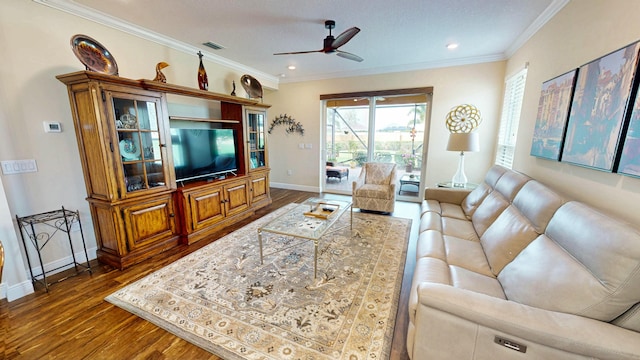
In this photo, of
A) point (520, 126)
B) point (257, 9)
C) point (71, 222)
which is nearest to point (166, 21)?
point (257, 9)

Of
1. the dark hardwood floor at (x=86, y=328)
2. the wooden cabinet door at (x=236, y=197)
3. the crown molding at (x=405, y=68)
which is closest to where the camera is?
the dark hardwood floor at (x=86, y=328)

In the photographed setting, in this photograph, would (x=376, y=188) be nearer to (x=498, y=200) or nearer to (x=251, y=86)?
(x=498, y=200)

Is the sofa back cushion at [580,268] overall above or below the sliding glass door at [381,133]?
below

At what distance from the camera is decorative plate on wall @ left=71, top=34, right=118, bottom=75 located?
7.19 feet

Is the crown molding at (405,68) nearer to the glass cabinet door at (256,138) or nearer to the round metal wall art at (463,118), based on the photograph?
the round metal wall art at (463,118)

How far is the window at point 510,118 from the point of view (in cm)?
320

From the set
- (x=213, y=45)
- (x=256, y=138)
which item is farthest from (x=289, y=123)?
(x=213, y=45)

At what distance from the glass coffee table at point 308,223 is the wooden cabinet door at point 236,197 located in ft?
3.94

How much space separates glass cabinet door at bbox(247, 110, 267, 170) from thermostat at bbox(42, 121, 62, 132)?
7.01 ft

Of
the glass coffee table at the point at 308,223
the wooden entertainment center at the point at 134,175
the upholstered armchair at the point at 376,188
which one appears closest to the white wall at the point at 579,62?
the upholstered armchair at the point at 376,188

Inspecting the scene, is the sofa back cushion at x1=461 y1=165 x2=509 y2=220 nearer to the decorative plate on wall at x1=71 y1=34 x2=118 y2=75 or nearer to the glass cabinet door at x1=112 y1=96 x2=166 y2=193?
the glass cabinet door at x1=112 y1=96 x2=166 y2=193

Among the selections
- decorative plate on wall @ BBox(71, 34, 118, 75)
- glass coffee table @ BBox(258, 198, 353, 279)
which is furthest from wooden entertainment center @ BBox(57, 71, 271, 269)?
glass coffee table @ BBox(258, 198, 353, 279)

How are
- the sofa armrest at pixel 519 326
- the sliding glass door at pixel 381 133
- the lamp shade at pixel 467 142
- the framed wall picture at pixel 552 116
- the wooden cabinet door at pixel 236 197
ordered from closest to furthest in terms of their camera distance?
the sofa armrest at pixel 519 326 → the framed wall picture at pixel 552 116 → the lamp shade at pixel 467 142 → the wooden cabinet door at pixel 236 197 → the sliding glass door at pixel 381 133

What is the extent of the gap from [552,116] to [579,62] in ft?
1.50
